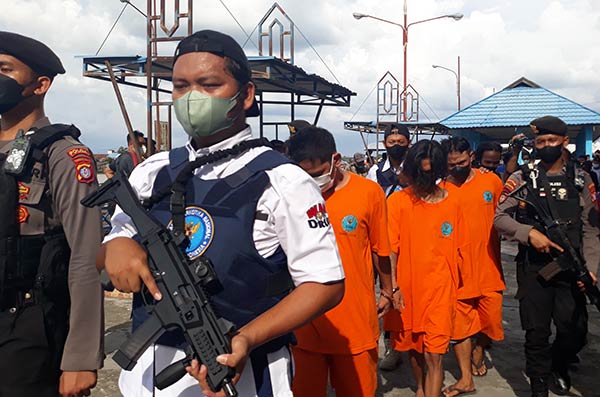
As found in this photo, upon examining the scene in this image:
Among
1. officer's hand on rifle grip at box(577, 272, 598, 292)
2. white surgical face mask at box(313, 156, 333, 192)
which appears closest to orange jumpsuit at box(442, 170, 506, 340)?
officer's hand on rifle grip at box(577, 272, 598, 292)

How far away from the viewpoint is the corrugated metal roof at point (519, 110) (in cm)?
1590

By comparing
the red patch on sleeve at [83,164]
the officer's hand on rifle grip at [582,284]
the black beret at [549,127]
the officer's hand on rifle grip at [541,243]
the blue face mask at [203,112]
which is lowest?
the officer's hand on rifle grip at [582,284]

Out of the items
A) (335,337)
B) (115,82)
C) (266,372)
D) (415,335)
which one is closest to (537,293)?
(415,335)

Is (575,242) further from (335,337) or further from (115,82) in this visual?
(115,82)

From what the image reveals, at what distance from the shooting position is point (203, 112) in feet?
5.80

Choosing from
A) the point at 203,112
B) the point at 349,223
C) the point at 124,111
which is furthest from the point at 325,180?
the point at 124,111

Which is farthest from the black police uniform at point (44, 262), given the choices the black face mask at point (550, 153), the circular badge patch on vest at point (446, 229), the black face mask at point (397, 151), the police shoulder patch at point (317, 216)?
the black face mask at point (397, 151)

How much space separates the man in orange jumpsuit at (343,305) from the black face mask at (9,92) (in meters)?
1.46

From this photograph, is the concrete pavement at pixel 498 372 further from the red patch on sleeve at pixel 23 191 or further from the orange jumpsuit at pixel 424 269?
the red patch on sleeve at pixel 23 191

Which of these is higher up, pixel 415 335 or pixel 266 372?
pixel 266 372

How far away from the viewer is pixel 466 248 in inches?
174

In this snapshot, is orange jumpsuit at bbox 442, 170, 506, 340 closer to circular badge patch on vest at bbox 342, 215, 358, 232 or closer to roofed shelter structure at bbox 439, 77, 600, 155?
circular badge patch on vest at bbox 342, 215, 358, 232

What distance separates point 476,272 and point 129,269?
3438 mm

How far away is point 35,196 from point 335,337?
1727mm
